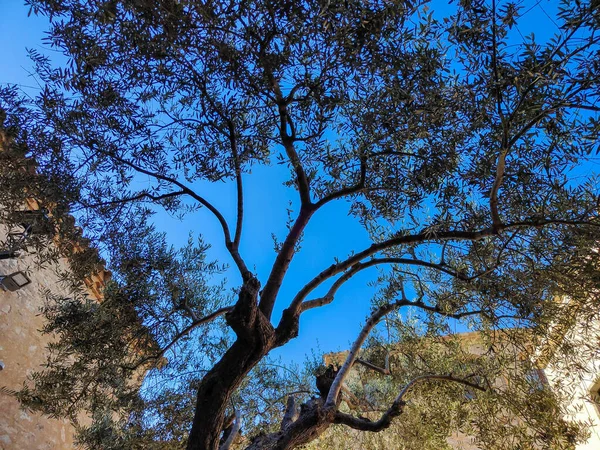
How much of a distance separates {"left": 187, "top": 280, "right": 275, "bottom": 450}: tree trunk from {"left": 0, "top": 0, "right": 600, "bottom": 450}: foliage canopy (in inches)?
0.8

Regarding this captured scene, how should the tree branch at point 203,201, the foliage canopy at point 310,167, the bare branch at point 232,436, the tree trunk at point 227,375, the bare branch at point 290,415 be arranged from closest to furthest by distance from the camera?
the foliage canopy at point 310,167 → the tree trunk at point 227,375 → the tree branch at point 203,201 → the bare branch at point 232,436 → the bare branch at point 290,415

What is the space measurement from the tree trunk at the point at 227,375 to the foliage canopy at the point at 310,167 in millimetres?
19

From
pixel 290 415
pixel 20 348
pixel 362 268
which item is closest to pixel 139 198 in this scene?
pixel 362 268

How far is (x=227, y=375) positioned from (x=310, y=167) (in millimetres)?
2811

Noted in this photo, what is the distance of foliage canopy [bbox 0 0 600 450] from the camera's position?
3314 mm

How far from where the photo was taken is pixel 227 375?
3.92 metres

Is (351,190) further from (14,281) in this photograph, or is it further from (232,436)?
(14,281)

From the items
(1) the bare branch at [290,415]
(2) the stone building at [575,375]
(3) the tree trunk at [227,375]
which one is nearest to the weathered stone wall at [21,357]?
(3) the tree trunk at [227,375]

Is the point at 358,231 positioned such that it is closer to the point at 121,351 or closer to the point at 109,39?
the point at 121,351

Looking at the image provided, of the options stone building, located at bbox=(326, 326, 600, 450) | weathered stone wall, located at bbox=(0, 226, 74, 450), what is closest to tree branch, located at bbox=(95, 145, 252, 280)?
weathered stone wall, located at bbox=(0, 226, 74, 450)

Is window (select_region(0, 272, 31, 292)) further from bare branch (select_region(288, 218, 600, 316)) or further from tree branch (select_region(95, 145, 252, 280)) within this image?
bare branch (select_region(288, 218, 600, 316))

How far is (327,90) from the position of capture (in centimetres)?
418

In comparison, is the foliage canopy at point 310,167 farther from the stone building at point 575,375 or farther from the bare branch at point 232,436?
the stone building at point 575,375

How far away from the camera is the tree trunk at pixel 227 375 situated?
3790 mm
